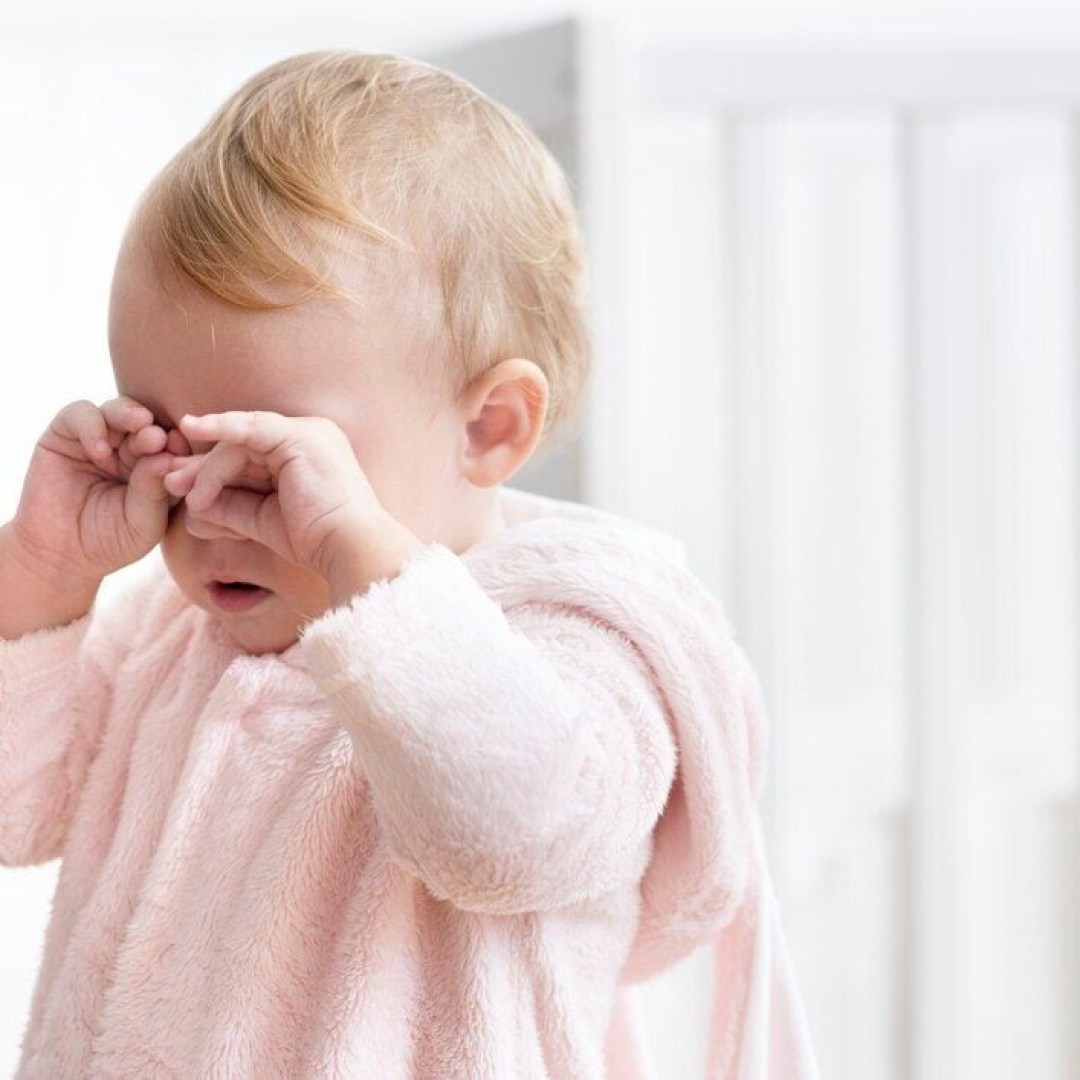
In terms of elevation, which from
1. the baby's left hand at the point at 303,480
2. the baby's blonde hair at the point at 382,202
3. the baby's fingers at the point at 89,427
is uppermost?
the baby's blonde hair at the point at 382,202

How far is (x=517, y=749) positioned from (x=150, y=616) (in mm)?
346

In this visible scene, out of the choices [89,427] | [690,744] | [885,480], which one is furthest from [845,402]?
[89,427]

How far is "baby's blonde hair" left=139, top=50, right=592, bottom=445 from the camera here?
728 millimetres

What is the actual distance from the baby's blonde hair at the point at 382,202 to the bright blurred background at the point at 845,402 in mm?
346

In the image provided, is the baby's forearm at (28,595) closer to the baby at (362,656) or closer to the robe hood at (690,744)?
the baby at (362,656)

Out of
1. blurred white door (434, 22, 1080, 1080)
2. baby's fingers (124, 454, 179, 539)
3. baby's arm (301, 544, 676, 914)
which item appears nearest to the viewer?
baby's arm (301, 544, 676, 914)

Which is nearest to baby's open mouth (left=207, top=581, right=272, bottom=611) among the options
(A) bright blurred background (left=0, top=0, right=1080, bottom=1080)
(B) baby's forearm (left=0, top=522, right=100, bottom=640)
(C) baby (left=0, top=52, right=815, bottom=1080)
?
(C) baby (left=0, top=52, right=815, bottom=1080)

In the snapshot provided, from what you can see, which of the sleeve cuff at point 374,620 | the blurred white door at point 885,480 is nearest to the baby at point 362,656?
the sleeve cuff at point 374,620

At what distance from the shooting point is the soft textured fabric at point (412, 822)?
2.17 feet

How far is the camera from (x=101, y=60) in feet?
3.97

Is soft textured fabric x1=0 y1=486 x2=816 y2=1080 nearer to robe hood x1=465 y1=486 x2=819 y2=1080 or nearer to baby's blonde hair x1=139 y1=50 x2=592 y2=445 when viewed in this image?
robe hood x1=465 y1=486 x2=819 y2=1080

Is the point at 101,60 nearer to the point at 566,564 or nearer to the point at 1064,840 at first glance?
the point at 566,564

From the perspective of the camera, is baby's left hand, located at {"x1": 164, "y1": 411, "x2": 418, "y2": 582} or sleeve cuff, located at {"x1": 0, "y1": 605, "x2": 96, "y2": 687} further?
sleeve cuff, located at {"x1": 0, "y1": 605, "x2": 96, "y2": 687}

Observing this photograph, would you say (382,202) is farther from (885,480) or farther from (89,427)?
(885,480)
